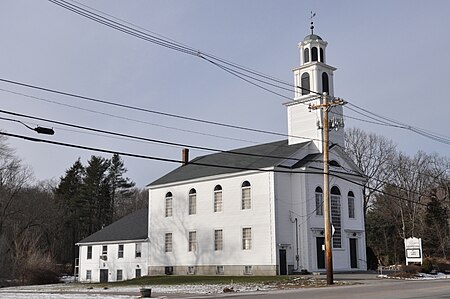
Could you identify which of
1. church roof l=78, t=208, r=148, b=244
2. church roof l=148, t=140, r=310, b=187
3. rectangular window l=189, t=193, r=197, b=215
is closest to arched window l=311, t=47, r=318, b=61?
church roof l=148, t=140, r=310, b=187

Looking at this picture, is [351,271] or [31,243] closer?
[351,271]

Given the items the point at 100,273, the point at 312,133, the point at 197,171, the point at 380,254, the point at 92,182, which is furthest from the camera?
the point at 92,182

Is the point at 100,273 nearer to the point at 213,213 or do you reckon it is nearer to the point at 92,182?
the point at 213,213

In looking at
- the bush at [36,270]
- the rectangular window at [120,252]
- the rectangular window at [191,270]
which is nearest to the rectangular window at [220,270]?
the rectangular window at [191,270]

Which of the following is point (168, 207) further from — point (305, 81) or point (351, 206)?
point (305, 81)

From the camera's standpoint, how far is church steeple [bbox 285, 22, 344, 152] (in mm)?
50688

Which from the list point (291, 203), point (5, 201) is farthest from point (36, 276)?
point (291, 203)

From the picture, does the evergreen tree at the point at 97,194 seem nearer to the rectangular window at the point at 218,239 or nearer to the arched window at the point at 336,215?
the rectangular window at the point at 218,239

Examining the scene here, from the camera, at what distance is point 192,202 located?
53.5 m

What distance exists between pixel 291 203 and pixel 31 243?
105 ft

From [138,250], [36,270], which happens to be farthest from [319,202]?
[36,270]

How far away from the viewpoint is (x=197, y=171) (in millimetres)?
54312

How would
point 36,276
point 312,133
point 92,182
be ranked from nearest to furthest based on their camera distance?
point 312,133
point 36,276
point 92,182

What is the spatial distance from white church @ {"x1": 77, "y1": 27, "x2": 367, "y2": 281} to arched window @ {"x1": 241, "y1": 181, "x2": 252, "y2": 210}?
3.3 inches
